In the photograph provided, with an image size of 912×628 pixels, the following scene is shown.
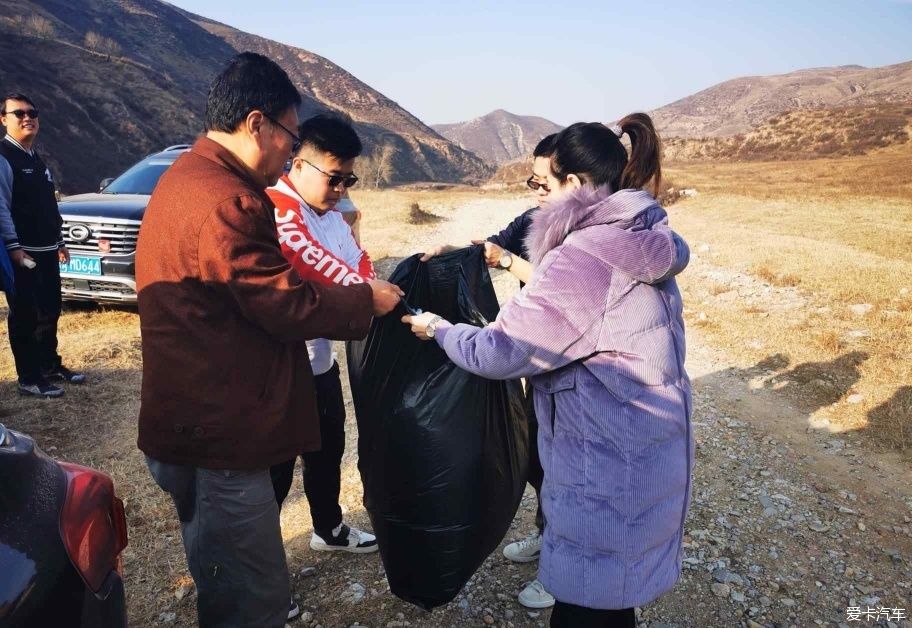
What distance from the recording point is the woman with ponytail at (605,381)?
1.53 m

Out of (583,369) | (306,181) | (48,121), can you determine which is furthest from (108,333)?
(48,121)

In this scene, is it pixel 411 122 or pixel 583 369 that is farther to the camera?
pixel 411 122

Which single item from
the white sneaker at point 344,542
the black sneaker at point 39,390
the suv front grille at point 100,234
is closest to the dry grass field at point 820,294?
the white sneaker at point 344,542

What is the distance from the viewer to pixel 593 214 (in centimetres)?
159

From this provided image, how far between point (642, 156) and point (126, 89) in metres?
37.3

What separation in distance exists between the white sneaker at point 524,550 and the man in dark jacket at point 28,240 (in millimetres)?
3566

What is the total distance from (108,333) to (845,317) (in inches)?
300

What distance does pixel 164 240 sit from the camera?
1520mm

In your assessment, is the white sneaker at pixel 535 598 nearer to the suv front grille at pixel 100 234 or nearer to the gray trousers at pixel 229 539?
the gray trousers at pixel 229 539

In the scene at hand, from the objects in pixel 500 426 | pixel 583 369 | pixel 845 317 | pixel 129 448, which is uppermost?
pixel 583 369

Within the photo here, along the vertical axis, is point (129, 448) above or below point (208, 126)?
below

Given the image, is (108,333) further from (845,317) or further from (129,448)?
(845,317)

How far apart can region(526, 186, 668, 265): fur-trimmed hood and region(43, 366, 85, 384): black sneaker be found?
173 inches

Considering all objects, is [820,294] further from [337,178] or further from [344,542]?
[337,178]
